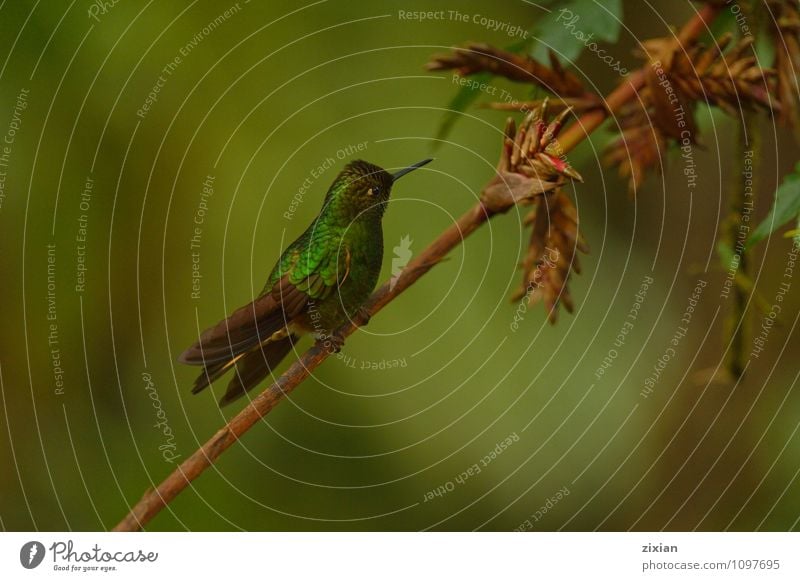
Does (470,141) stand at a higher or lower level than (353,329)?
higher

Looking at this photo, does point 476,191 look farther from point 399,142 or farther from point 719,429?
point 719,429

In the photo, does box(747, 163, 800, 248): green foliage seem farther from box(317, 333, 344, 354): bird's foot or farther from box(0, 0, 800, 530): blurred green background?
box(317, 333, 344, 354): bird's foot

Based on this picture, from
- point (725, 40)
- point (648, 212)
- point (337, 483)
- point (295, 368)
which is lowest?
point (337, 483)

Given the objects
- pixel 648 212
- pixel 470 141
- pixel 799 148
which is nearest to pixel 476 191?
pixel 470 141

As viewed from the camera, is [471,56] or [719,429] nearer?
[471,56]

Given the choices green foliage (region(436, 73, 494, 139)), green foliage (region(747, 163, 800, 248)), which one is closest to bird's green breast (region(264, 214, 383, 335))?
green foliage (region(436, 73, 494, 139))

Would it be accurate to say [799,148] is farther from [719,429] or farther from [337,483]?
[337,483]
